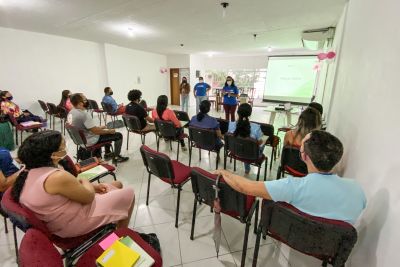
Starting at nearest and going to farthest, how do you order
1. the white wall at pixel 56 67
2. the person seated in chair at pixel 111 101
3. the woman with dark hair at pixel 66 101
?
1. the woman with dark hair at pixel 66 101
2. the white wall at pixel 56 67
3. the person seated in chair at pixel 111 101

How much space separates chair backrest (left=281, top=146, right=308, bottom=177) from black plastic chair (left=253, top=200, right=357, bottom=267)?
102 centimetres

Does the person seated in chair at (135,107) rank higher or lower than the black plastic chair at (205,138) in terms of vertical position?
higher

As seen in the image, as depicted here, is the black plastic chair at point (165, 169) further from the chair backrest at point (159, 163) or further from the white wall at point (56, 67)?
the white wall at point (56, 67)

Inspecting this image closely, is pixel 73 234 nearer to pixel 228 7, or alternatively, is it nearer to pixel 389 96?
pixel 389 96

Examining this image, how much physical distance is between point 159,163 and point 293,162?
145 centimetres

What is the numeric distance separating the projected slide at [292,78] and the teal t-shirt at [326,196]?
19.6 ft

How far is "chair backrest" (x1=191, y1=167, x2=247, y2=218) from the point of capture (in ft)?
4.56

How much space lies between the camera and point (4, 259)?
164 cm

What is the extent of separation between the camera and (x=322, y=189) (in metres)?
1.04

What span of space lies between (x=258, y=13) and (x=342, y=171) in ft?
10.4

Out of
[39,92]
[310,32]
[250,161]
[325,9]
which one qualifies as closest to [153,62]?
[39,92]

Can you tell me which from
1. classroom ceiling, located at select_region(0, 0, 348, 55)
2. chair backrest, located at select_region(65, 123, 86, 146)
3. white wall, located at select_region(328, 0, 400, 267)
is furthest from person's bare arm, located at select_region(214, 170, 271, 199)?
classroom ceiling, located at select_region(0, 0, 348, 55)

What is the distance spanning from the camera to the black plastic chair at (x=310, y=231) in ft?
3.15

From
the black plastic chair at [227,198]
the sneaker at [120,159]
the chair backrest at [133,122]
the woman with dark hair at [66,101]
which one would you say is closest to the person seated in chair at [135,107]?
the chair backrest at [133,122]
